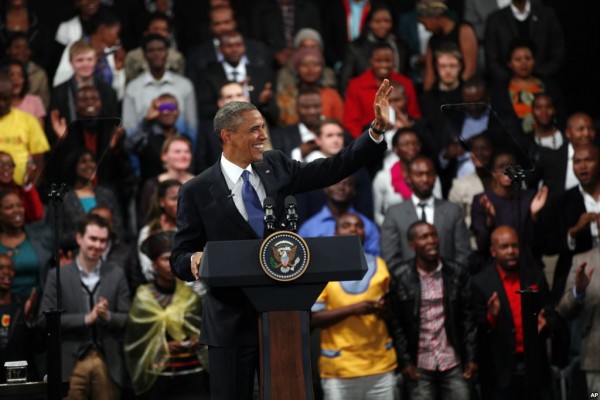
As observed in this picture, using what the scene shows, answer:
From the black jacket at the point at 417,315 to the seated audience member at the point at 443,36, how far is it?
126 inches

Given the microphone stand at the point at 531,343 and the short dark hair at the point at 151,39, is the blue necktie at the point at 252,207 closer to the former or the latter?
the microphone stand at the point at 531,343

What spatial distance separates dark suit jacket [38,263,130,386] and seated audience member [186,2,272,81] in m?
3.16

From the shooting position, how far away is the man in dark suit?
15.2 ft

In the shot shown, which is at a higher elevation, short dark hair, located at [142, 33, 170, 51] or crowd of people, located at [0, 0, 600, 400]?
short dark hair, located at [142, 33, 170, 51]

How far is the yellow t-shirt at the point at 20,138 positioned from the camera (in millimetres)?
8633

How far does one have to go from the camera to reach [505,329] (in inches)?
273

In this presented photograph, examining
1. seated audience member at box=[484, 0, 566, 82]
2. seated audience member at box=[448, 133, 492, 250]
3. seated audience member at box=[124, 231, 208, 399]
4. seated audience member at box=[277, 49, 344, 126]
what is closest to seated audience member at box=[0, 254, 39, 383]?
seated audience member at box=[124, 231, 208, 399]

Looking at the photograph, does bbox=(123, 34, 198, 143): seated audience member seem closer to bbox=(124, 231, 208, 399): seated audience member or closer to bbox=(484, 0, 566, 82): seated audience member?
bbox=(124, 231, 208, 399): seated audience member

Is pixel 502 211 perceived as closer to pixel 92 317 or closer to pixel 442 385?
pixel 442 385

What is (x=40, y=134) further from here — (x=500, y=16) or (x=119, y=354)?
(x=500, y=16)

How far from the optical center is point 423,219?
24.6 ft

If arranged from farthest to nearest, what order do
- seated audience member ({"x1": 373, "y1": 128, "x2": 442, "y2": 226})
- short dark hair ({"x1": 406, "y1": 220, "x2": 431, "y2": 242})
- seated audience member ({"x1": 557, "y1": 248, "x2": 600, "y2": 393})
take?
1. seated audience member ({"x1": 373, "y1": 128, "x2": 442, "y2": 226})
2. short dark hair ({"x1": 406, "y1": 220, "x2": 431, "y2": 242})
3. seated audience member ({"x1": 557, "y1": 248, "x2": 600, "y2": 393})

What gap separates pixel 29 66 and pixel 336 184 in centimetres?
350

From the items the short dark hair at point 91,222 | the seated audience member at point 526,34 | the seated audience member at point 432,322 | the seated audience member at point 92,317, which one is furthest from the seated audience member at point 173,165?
the seated audience member at point 526,34
